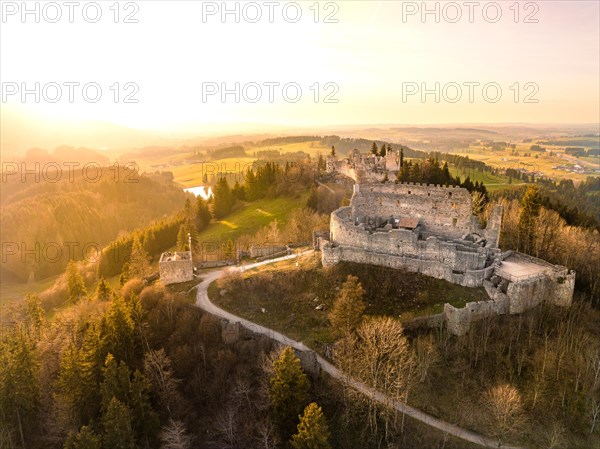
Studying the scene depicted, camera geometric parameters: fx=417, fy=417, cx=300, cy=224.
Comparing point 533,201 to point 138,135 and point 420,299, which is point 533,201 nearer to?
point 420,299

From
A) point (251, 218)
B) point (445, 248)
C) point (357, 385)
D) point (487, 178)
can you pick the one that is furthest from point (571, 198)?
point (357, 385)

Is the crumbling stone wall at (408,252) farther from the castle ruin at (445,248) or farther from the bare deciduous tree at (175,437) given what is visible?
the bare deciduous tree at (175,437)

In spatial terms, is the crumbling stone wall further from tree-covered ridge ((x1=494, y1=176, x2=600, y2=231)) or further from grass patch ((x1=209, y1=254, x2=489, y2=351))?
tree-covered ridge ((x1=494, y1=176, x2=600, y2=231))

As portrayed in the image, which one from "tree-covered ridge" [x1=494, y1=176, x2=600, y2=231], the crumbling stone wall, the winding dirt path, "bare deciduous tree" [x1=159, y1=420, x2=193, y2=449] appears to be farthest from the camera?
"tree-covered ridge" [x1=494, y1=176, x2=600, y2=231]

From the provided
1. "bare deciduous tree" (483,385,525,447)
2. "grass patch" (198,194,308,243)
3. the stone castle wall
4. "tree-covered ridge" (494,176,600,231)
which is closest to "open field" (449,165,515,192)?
"tree-covered ridge" (494,176,600,231)

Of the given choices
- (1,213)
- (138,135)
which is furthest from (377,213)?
(138,135)

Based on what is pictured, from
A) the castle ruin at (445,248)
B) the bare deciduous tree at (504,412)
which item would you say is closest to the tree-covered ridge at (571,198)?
the castle ruin at (445,248)
